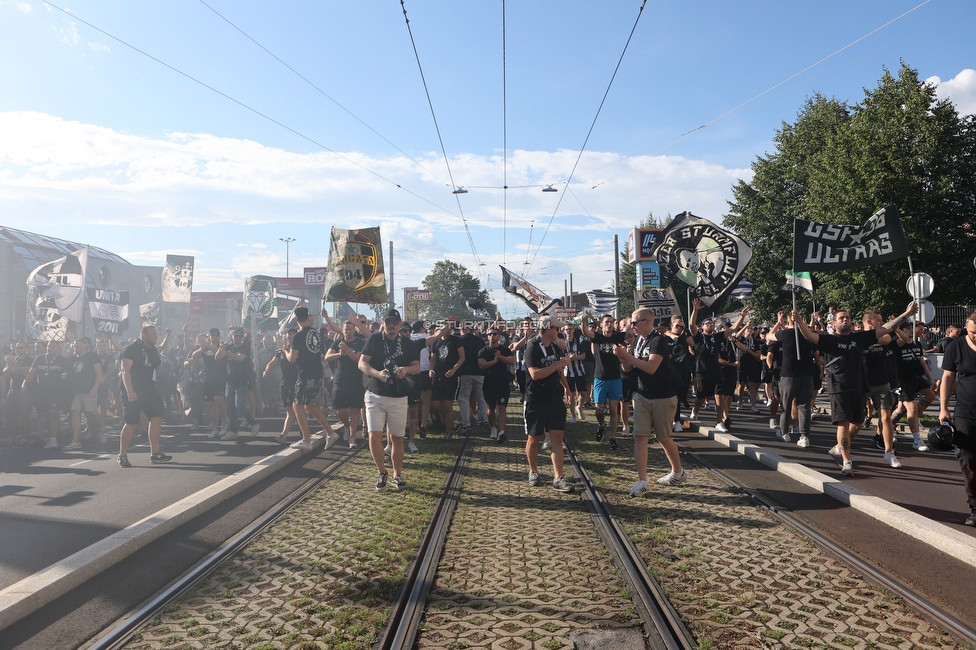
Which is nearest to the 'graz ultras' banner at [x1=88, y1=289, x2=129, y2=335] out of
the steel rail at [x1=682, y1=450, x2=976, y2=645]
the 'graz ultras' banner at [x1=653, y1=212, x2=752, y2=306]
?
the 'graz ultras' banner at [x1=653, y1=212, x2=752, y2=306]

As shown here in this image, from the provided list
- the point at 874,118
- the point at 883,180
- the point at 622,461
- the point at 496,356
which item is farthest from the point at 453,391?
the point at 874,118

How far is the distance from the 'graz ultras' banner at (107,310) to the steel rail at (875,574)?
16.6 m

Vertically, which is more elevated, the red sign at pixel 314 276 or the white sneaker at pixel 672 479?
the red sign at pixel 314 276

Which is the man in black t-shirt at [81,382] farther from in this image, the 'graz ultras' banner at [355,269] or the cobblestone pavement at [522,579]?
the cobblestone pavement at [522,579]

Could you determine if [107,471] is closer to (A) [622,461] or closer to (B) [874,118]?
(A) [622,461]

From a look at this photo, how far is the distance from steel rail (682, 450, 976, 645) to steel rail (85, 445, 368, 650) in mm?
4635

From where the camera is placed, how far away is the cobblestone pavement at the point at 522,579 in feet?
13.3

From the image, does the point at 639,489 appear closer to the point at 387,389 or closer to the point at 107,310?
the point at 387,389

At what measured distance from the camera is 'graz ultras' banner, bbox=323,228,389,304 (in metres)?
13.5

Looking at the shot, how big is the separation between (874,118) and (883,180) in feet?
9.94

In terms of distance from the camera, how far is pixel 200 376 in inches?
601

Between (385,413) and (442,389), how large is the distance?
4.17 meters

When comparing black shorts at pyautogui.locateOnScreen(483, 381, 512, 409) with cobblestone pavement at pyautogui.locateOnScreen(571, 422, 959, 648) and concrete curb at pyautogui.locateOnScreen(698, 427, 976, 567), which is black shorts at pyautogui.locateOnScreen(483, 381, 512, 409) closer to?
concrete curb at pyautogui.locateOnScreen(698, 427, 976, 567)

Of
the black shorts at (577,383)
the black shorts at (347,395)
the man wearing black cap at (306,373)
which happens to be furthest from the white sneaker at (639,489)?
the black shorts at (577,383)
